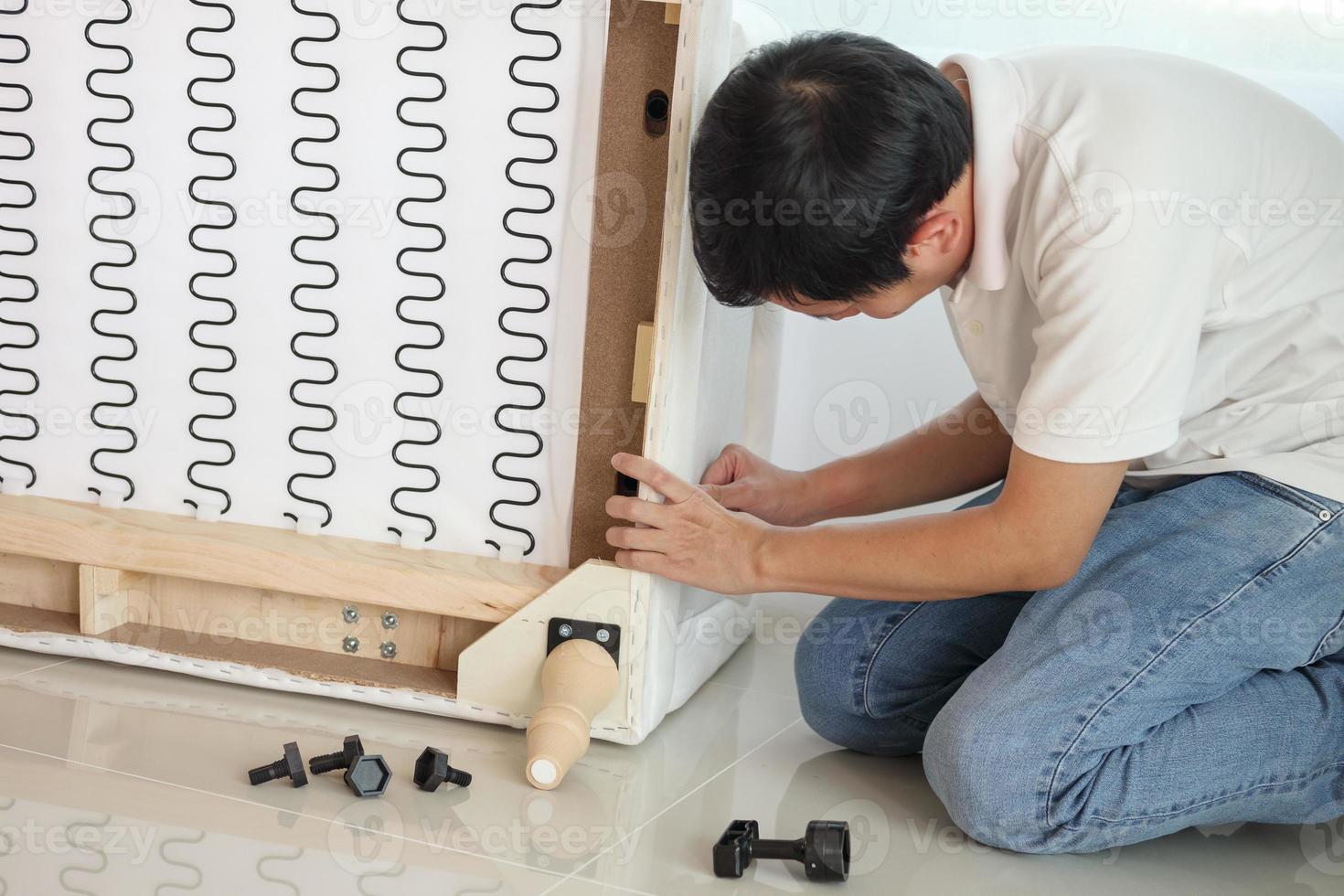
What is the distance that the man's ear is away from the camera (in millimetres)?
996

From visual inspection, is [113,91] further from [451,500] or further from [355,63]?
[451,500]

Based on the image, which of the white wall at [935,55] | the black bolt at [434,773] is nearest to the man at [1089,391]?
the black bolt at [434,773]

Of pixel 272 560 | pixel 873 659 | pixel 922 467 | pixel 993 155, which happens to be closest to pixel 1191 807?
pixel 873 659

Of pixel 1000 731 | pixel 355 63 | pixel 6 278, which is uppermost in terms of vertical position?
pixel 355 63

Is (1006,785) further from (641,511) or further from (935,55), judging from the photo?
(935,55)

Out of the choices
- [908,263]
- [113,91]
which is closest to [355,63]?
[113,91]

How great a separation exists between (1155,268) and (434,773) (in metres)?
0.73

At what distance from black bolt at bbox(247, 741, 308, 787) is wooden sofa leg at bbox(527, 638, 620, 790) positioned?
20 centimetres

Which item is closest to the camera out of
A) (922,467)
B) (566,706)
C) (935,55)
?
(566,706)

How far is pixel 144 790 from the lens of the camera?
1.07 m

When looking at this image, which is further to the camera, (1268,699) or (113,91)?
(113,91)

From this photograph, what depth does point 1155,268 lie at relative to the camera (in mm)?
924

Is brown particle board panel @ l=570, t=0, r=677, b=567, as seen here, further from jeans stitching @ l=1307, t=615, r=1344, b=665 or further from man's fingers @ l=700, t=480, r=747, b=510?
jeans stitching @ l=1307, t=615, r=1344, b=665

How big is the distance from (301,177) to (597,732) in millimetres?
635
